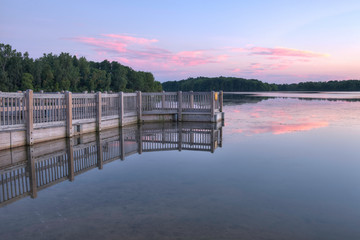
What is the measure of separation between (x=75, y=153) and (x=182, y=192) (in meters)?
5.86

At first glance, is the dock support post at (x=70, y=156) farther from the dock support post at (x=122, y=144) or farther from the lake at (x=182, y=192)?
the dock support post at (x=122, y=144)

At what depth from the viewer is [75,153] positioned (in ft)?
38.3

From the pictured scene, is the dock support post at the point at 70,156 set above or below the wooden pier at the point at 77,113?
below

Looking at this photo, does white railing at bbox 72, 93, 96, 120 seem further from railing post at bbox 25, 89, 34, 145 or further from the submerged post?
railing post at bbox 25, 89, 34, 145

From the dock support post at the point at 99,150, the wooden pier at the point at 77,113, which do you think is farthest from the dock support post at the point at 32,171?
the dock support post at the point at 99,150

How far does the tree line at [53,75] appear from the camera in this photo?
6062cm

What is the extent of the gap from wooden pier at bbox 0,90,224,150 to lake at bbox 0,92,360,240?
2.98ft

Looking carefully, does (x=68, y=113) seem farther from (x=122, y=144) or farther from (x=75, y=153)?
(x=75, y=153)

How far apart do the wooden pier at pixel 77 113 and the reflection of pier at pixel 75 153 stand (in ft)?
1.86

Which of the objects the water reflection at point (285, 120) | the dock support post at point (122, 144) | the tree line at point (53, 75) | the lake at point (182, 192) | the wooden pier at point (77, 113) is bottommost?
the lake at point (182, 192)

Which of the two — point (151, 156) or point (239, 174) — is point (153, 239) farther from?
point (151, 156)

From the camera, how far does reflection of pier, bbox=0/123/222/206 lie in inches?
319

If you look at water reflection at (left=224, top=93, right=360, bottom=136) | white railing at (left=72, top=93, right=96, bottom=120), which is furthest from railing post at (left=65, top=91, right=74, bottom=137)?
water reflection at (left=224, top=93, right=360, bottom=136)

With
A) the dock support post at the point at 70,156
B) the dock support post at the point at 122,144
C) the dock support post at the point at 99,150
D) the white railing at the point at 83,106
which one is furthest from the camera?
the white railing at the point at 83,106
